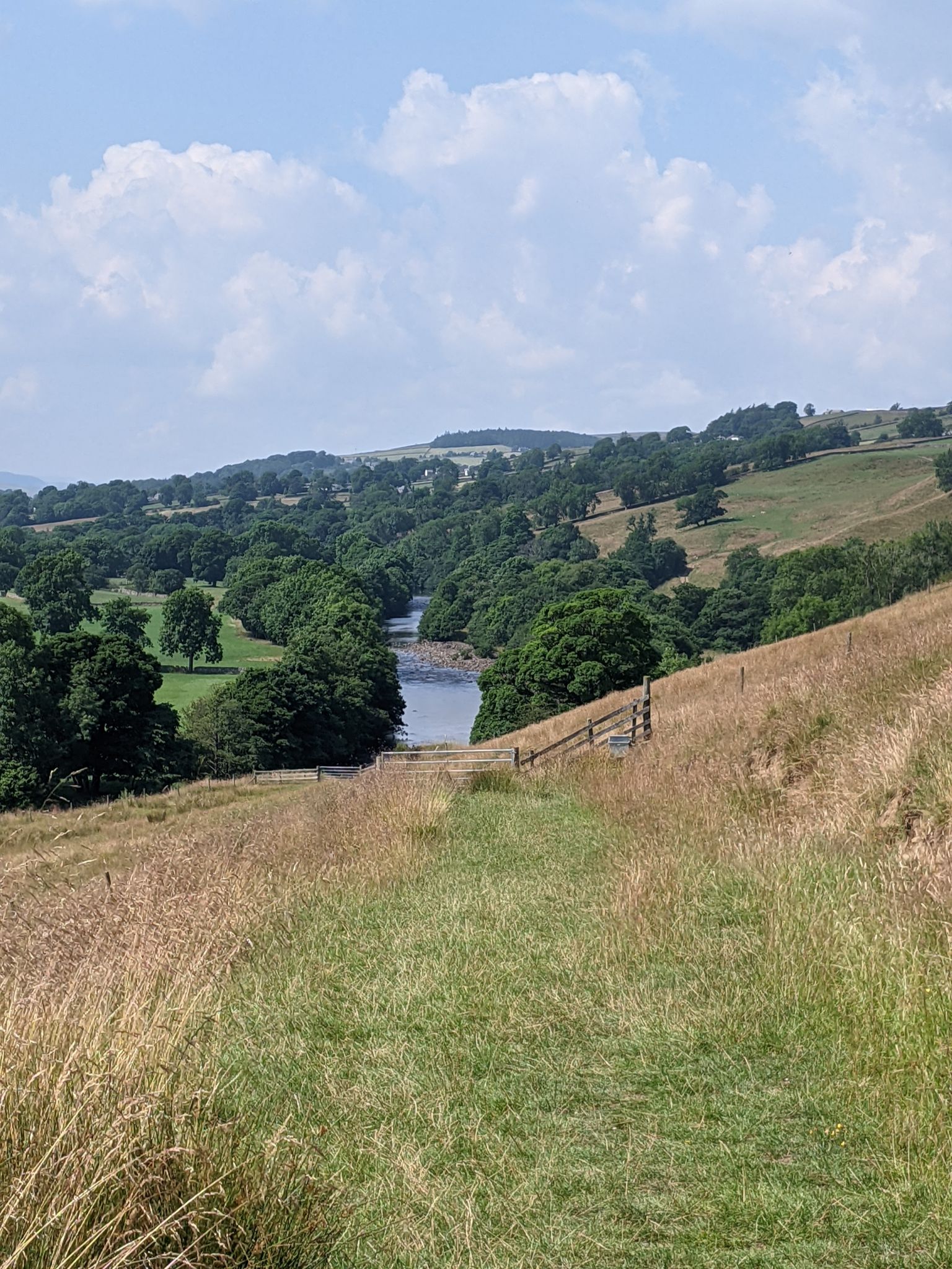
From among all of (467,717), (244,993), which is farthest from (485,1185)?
(467,717)

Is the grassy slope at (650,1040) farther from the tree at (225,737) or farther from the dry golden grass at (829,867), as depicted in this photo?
the tree at (225,737)

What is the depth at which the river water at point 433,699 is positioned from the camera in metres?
76.9

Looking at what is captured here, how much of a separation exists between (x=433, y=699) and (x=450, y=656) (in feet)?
87.4

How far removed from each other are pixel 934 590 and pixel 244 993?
3528 centimetres

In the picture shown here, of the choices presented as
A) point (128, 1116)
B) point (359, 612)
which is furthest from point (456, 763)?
point (359, 612)

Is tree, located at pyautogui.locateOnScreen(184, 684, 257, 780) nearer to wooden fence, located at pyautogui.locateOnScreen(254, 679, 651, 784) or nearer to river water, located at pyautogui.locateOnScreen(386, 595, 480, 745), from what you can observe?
river water, located at pyautogui.locateOnScreen(386, 595, 480, 745)

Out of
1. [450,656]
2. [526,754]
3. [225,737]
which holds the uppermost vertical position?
[526,754]

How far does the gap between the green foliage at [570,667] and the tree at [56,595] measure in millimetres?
52467

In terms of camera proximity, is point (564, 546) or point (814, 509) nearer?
point (814, 509)

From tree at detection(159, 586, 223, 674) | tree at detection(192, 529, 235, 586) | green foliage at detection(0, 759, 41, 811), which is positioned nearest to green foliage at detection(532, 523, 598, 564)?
tree at detection(192, 529, 235, 586)

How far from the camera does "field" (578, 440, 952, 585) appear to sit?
136250mm

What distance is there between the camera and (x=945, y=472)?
14462 centimetres

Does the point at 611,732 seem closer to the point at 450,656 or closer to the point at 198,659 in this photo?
the point at 198,659

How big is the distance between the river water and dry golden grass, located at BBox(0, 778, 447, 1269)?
53049 mm
